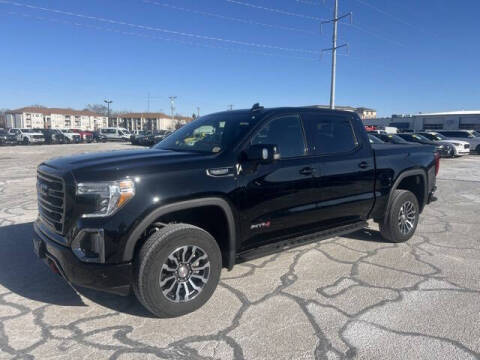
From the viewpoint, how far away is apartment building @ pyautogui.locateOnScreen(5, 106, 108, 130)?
344 ft

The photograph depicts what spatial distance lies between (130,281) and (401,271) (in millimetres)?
3015

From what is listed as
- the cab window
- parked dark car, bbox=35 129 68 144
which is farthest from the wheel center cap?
parked dark car, bbox=35 129 68 144

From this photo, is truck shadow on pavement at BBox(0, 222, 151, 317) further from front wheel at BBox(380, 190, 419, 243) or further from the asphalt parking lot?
front wheel at BBox(380, 190, 419, 243)

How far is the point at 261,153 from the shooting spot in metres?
3.27

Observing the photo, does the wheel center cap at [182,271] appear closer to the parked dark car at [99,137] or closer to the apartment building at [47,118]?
the parked dark car at [99,137]

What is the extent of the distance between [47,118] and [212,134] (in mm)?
122231

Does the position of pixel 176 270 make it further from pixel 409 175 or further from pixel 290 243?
pixel 409 175

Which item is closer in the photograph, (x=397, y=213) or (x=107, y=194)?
(x=107, y=194)

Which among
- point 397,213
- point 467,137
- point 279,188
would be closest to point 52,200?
point 279,188

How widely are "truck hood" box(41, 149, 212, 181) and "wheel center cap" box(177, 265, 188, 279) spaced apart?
870 mm

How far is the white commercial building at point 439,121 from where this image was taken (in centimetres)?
5374

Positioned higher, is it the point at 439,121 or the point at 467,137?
the point at 439,121

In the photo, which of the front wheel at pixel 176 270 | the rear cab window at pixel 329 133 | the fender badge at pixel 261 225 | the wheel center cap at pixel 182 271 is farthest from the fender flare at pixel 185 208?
the rear cab window at pixel 329 133

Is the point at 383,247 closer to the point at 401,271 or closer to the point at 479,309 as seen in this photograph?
the point at 401,271
